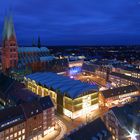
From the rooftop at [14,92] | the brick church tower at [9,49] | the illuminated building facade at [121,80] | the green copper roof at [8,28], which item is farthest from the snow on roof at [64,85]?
the green copper roof at [8,28]

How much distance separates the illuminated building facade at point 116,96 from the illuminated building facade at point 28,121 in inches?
858

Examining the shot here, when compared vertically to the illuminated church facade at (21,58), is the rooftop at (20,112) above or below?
below

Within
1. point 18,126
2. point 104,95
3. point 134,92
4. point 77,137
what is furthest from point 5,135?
point 134,92

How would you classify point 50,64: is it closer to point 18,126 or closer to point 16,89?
point 16,89

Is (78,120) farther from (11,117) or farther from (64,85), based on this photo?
(11,117)

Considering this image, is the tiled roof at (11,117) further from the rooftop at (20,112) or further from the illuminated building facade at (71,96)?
the illuminated building facade at (71,96)

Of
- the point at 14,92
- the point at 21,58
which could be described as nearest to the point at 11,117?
the point at 14,92

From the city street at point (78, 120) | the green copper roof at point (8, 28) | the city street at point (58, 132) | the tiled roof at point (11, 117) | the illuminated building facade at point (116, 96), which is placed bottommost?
the city street at point (58, 132)

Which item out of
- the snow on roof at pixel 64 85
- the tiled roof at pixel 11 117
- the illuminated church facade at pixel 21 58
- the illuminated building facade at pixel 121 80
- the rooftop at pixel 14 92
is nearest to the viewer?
the tiled roof at pixel 11 117

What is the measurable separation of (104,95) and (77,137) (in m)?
34.6

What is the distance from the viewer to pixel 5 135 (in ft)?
140

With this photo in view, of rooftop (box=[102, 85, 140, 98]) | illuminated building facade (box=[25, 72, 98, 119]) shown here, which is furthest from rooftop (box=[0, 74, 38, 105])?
rooftop (box=[102, 85, 140, 98])

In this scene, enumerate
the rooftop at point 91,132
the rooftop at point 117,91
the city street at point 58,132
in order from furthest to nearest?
1. the rooftop at point 117,91
2. the city street at point 58,132
3. the rooftop at point 91,132

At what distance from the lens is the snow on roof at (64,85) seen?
6231cm
